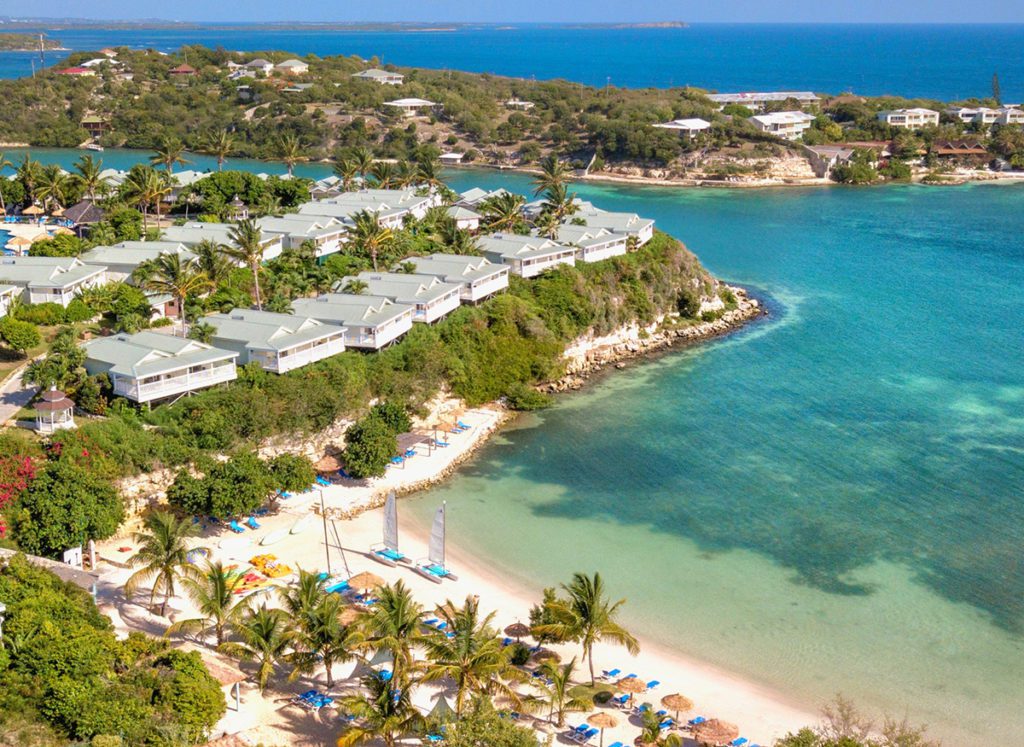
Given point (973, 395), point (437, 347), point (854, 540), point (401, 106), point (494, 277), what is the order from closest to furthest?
point (854, 540)
point (437, 347)
point (973, 395)
point (494, 277)
point (401, 106)

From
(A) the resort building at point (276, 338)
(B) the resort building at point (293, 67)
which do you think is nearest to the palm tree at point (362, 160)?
(A) the resort building at point (276, 338)

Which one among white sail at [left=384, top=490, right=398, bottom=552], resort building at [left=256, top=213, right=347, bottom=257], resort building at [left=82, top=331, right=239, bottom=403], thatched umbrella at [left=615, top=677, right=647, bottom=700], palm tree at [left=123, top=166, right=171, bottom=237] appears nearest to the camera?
thatched umbrella at [left=615, top=677, right=647, bottom=700]

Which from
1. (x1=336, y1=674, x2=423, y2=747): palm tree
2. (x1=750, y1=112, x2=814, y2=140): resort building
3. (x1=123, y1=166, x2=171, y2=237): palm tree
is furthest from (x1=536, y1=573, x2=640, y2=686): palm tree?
(x1=750, y1=112, x2=814, y2=140): resort building

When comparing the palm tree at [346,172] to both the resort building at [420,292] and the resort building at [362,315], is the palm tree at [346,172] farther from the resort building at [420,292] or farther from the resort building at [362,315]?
the resort building at [362,315]

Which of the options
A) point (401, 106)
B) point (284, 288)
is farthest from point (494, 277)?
point (401, 106)

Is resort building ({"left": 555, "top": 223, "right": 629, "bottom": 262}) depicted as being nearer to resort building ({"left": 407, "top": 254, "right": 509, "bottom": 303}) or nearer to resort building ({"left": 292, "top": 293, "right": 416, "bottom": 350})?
resort building ({"left": 407, "top": 254, "right": 509, "bottom": 303})

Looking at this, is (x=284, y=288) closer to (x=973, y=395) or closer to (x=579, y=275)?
(x=579, y=275)
